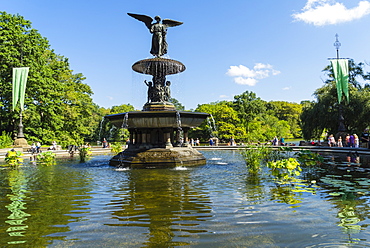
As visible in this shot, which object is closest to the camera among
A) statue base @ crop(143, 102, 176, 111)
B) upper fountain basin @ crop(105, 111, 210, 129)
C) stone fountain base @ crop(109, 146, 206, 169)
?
stone fountain base @ crop(109, 146, 206, 169)

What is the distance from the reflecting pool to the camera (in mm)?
3615

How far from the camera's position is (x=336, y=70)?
68.8ft

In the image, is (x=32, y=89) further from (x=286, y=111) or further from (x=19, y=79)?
(x=286, y=111)

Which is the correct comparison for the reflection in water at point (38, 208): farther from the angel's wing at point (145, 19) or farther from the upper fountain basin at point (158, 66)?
the angel's wing at point (145, 19)

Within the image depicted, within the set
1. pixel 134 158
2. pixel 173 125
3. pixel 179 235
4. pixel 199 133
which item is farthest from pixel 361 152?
pixel 199 133

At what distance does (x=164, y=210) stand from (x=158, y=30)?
13.5 meters

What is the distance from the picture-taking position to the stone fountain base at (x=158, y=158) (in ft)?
40.7

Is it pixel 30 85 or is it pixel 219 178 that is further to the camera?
pixel 30 85

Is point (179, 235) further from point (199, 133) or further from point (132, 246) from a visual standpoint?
point (199, 133)

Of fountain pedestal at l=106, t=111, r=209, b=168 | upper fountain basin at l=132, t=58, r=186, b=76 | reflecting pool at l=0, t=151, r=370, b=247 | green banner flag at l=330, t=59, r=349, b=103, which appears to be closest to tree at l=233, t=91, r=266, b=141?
green banner flag at l=330, t=59, r=349, b=103

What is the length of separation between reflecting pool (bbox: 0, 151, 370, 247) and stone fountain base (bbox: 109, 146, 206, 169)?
4.35m

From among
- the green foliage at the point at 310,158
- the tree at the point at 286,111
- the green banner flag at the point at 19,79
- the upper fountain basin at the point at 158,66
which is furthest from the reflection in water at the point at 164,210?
the tree at the point at 286,111

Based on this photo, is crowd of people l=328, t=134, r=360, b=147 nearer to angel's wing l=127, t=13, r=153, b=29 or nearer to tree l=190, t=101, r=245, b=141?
angel's wing l=127, t=13, r=153, b=29

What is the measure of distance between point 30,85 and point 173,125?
21.9 m
